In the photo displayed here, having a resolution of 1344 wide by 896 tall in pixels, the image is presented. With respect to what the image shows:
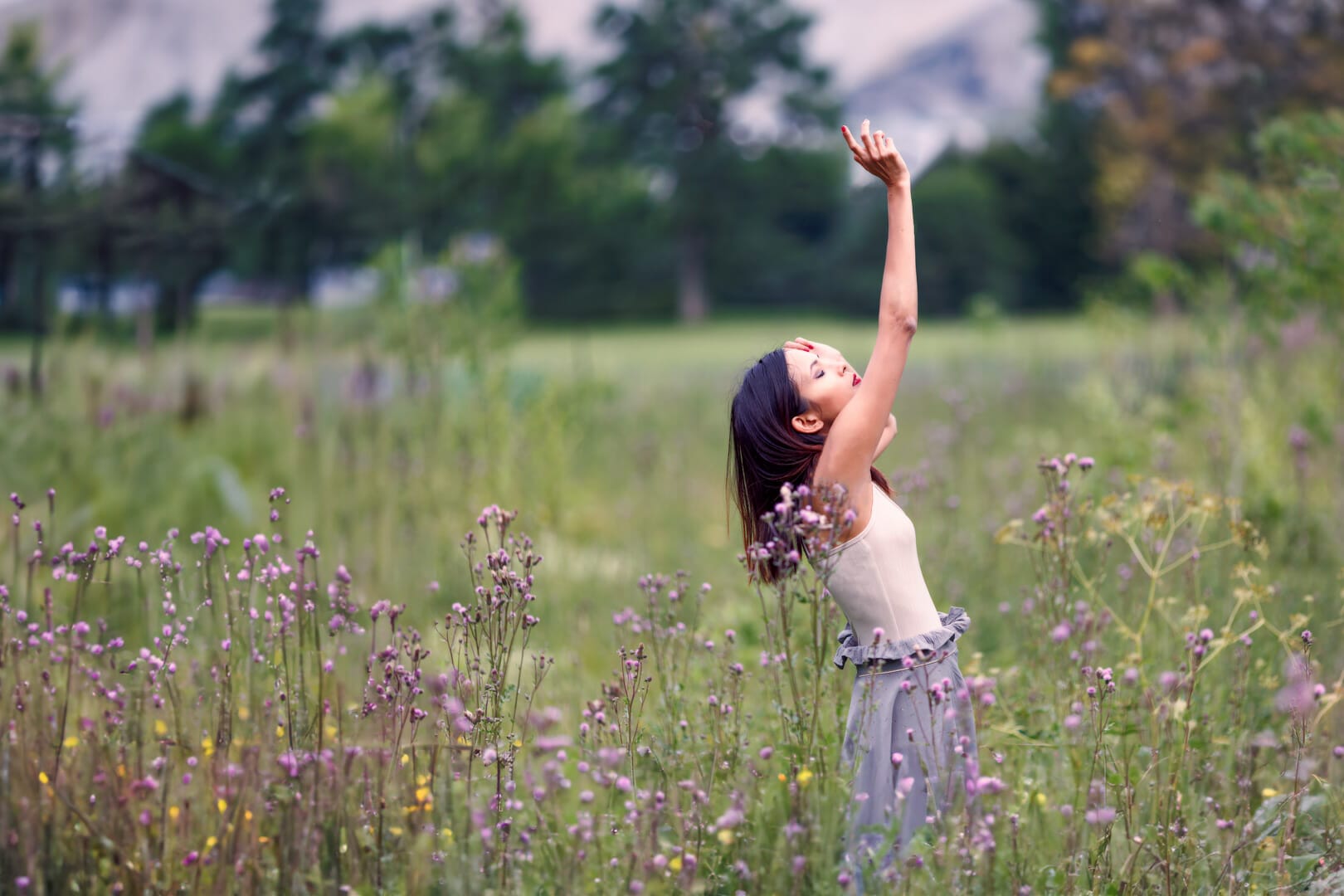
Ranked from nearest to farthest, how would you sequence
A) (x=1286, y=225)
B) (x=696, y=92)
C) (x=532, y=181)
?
(x=1286, y=225), (x=532, y=181), (x=696, y=92)

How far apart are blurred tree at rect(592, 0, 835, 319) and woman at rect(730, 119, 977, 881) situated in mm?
37328

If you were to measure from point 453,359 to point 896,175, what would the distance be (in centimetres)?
416

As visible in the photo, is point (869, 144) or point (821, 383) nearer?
point (869, 144)

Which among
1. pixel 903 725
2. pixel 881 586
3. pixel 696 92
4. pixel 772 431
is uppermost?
pixel 696 92

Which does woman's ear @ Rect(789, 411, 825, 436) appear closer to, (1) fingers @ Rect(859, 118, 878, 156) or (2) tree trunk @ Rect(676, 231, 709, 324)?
(1) fingers @ Rect(859, 118, 878, 156)

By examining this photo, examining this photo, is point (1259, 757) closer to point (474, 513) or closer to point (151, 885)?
point (151, 885)

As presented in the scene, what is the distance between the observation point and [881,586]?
222 cm

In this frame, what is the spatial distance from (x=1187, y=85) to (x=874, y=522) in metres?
23.5

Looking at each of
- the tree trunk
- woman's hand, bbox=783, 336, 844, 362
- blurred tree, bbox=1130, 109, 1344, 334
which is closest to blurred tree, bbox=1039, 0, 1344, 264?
blurred tree, bbox=1130, 109, 1344, 334

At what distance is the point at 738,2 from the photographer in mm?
42750

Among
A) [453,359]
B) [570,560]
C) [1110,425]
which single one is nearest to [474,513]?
[570,560]

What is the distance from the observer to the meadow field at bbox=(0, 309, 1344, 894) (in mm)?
1937

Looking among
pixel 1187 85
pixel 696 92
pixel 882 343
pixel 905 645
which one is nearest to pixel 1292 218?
pixel 882 343

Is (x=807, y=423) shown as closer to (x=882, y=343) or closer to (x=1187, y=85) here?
(x=882, y=343)
